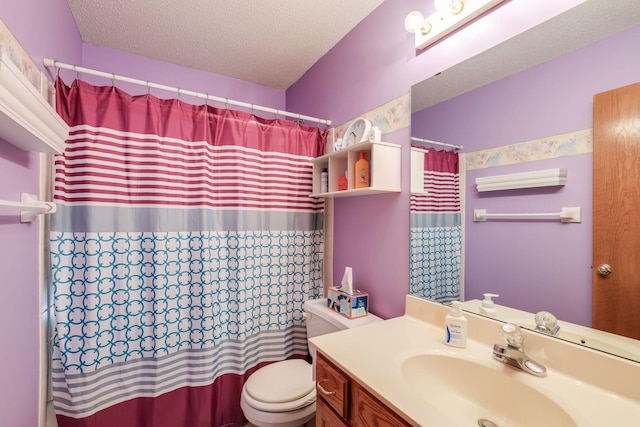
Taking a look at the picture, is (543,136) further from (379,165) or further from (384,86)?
(384,86)

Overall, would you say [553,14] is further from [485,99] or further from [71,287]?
[71,287]

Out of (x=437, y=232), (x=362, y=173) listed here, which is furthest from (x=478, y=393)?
(x=362, y=173)

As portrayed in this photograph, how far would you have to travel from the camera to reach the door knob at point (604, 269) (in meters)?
0.78

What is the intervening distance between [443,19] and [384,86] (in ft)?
1.28

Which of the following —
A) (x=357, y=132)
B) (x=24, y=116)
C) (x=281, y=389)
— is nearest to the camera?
(x=24, y=116)

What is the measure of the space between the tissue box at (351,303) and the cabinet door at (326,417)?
517 millimetres

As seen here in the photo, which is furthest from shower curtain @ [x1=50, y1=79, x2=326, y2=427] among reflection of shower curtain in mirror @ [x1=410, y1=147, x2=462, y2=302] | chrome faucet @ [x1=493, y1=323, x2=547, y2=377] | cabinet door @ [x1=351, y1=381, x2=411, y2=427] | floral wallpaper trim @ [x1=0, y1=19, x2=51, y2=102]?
chrome faucet @ [x1=493, y1=323, x2=547, y2=377]

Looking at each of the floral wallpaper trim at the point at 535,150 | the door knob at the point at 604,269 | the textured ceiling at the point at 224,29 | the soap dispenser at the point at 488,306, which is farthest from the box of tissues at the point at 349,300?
the textured ceiling at the point at 224,29

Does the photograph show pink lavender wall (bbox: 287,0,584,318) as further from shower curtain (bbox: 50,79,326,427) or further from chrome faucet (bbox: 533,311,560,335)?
chrome faucet (bbox: 533,311,560,335)

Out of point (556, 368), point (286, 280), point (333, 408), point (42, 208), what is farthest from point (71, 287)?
point (556, 368)

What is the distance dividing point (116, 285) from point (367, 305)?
1270 mm

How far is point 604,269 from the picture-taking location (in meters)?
0.79

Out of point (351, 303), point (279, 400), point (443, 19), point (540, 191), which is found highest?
point (443, 19)

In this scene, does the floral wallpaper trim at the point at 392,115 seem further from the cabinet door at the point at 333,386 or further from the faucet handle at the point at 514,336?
the cabinet door at the point at 333,386
